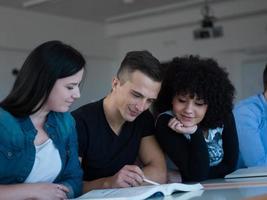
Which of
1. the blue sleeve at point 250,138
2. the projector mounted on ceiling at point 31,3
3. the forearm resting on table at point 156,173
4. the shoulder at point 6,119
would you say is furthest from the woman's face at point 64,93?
the projector mounted on ceiling at point 31,3

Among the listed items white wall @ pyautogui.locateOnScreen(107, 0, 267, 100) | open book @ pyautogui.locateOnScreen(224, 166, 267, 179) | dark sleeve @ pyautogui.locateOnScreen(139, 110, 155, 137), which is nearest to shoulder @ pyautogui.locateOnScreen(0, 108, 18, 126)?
dark sleeve @ pyautogui.locateOnScreen(139, 110, 155, 137)

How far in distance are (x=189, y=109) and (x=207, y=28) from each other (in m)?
5.78

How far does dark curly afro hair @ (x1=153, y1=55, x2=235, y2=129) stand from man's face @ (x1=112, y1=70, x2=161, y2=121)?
166 millimetres

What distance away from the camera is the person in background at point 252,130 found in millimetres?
2121

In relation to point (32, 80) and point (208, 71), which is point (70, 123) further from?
point (208, 71)

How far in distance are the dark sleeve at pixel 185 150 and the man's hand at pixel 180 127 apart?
0.07 feet

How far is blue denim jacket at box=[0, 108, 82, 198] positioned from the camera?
1361 millimetres

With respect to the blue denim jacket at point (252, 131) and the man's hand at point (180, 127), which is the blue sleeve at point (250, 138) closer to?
the blue denim jacket at point (252, 131)

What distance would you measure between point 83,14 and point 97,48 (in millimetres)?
1000

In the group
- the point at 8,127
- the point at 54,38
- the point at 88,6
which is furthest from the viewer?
the point at 54,38

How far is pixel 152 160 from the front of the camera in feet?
6.04

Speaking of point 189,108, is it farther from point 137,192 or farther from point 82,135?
point 137,192

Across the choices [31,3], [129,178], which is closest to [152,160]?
[129,178]

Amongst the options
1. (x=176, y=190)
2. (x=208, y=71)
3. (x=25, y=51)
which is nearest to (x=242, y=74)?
(x=25, y=51)
